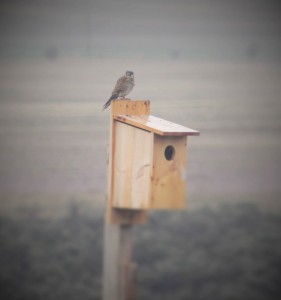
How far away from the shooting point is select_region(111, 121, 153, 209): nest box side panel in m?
6.08

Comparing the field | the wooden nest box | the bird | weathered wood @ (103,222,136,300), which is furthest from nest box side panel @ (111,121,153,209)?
the field

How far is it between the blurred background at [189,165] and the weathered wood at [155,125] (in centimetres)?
341

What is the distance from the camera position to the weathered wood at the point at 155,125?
5.94 m

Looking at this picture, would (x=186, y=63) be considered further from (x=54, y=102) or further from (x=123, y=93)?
(x=123, y=93)

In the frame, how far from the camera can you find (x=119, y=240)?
6.37 metres

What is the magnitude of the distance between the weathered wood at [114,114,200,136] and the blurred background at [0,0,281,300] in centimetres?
341

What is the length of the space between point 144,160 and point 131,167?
0.48 ft

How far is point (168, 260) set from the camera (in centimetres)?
982

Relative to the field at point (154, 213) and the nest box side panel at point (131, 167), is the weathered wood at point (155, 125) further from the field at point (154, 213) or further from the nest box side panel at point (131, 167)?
the field at point (154, 213)

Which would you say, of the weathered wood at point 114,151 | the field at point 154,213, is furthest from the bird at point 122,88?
the field at point 154,213

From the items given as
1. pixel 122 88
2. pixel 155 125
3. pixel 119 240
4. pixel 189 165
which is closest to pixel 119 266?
pixel 119 240

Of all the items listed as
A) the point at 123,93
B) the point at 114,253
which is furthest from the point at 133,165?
the point at 123,93

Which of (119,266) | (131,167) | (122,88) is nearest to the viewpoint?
(131,167)

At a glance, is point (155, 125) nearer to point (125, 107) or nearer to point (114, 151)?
point (125, 107)
